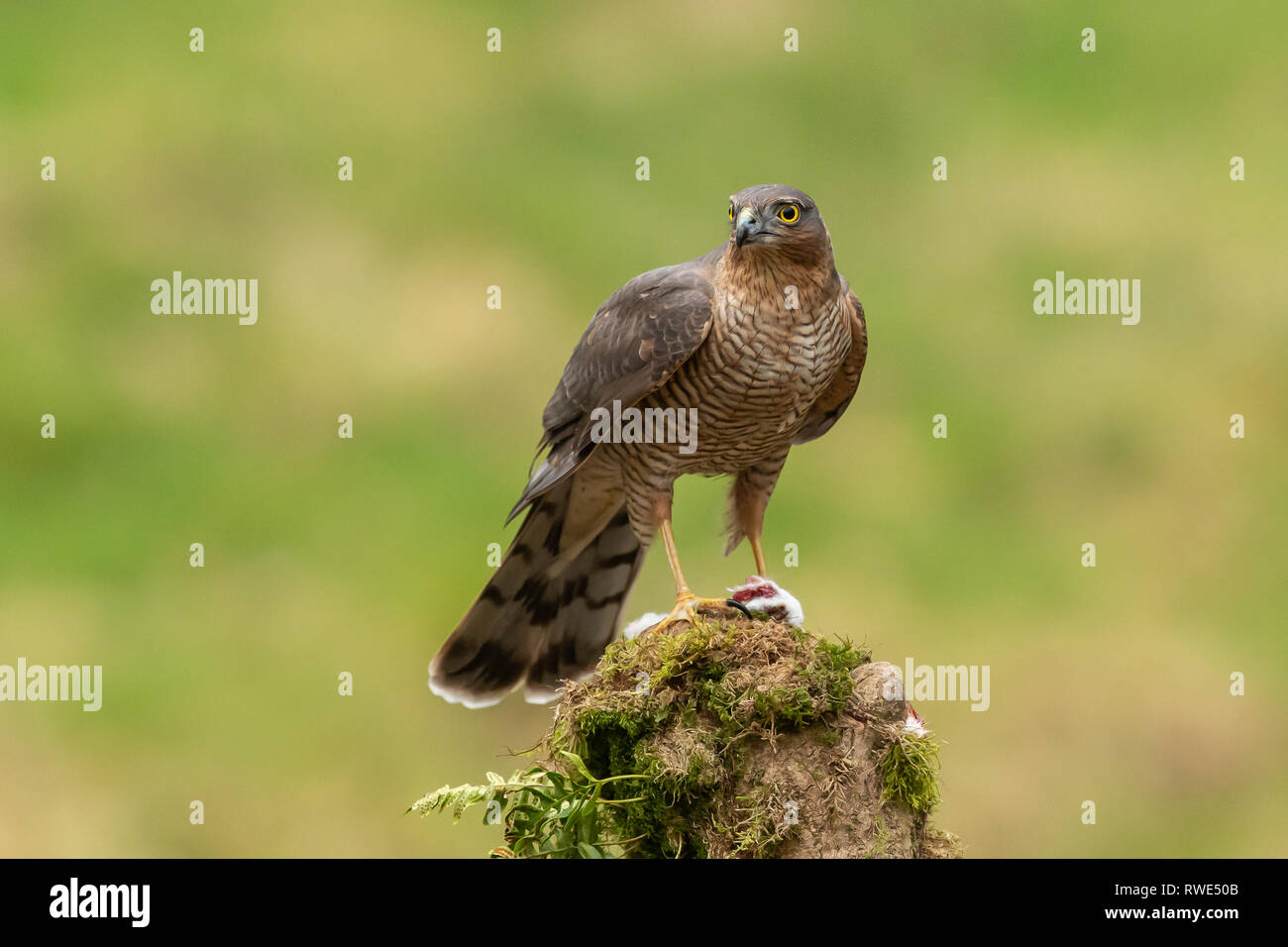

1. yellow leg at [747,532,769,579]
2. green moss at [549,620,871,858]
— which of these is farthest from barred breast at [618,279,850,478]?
green moss at [549,620,871,858]

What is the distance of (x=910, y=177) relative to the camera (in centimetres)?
1234

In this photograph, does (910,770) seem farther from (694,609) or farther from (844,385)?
(844,385)

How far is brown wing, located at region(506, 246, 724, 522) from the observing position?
15.2 feet

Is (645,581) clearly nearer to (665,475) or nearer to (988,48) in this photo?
(665,475)

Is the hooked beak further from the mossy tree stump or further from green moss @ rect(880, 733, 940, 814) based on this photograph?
green moss @ rect(880, 733, 940, 814)

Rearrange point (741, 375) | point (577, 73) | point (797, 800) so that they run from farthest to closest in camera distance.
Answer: point (577, 73)
point (741, 375)
point (797, 800)

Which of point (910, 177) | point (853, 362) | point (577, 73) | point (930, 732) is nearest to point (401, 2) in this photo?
point (577, 73)

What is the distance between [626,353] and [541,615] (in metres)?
1.09

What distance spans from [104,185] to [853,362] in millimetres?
8211

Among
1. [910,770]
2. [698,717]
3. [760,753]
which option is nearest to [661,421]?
[698,717]

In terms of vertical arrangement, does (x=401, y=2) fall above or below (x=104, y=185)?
above

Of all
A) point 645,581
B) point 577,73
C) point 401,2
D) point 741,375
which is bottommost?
point 645,581

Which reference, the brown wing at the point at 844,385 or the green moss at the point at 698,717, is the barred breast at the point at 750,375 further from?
the green moss at the point at 698,717

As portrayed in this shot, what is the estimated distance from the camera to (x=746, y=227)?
4352 millimetres
